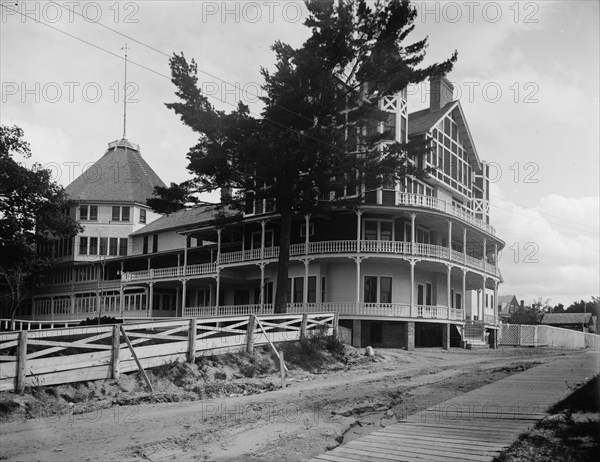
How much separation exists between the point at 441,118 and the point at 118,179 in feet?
109

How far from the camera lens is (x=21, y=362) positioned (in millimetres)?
13609

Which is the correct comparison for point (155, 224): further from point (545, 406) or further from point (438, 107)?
point (545, 406)

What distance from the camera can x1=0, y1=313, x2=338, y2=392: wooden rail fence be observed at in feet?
44.9

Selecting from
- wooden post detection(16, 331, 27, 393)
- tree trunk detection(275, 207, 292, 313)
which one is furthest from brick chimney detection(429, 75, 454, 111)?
wooden post detection(16, 331, 27, 393)

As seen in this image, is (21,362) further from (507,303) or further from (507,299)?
(507,299)

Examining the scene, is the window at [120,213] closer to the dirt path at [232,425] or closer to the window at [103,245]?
the window at [103,245]

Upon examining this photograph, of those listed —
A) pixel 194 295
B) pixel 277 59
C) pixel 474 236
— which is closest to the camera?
pixel 277 59

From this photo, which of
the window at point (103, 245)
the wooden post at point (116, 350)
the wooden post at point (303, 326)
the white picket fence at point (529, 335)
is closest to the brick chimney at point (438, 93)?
the white picket fence at point (529, 335)

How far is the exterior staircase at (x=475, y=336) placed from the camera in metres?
39.8

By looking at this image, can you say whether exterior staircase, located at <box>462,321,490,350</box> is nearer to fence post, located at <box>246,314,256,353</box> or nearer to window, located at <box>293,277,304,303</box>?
window, located at <box>293,277,304,303</box>

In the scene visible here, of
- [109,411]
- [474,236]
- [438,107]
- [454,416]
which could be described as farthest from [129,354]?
[438,107]

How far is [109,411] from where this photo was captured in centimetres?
1348

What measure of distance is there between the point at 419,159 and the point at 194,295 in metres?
21.4

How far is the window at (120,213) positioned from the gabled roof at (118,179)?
0.73 m
